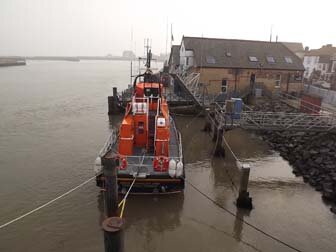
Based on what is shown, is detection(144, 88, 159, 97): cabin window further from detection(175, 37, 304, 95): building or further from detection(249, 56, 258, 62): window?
detection(249, 56, 258, 62): window

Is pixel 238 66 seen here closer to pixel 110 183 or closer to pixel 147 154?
pixel 147 154

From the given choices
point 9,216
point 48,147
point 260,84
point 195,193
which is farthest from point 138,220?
point 260,84

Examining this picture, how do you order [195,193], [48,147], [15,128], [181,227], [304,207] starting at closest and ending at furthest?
[181,227]
[304,207]
[195,193]
[48,147]
[15,128]

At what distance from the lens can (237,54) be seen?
28656mm

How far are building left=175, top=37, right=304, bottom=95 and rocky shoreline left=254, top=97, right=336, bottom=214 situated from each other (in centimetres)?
925

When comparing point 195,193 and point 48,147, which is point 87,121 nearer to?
point 48,147

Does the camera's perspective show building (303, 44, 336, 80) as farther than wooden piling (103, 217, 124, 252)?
Yes

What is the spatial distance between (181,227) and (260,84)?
22.0m

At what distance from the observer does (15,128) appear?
20.7 m

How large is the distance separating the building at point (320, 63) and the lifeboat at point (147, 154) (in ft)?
137

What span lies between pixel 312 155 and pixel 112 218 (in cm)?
1321

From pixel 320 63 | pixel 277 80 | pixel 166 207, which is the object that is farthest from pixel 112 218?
pixel 320 63

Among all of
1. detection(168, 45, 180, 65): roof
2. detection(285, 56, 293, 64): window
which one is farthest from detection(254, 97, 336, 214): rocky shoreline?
detection(168, 45, 180, 65): roof

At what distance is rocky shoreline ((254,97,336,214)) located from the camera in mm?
A: 12154
